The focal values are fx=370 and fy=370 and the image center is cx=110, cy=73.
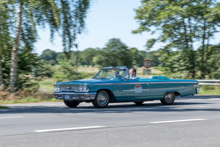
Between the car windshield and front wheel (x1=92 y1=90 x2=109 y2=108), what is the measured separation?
3.13 ft

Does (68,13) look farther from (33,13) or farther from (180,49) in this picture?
(180,49)

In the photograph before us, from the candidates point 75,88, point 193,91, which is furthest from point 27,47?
point 193,91

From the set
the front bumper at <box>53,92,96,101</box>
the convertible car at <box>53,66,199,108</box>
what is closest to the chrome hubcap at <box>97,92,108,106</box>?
the convertible car at <box>53,66,199,108</box>

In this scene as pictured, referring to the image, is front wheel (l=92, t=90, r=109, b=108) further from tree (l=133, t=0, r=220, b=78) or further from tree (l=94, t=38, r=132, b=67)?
tree (l=94, t=38, r=132, b=67)

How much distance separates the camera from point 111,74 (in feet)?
47.0

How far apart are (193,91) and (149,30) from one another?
13.9 metres

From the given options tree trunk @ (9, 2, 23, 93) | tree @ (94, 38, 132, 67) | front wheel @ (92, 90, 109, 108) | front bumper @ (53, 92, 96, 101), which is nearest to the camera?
front bumper @ (53, 92, 96, 101)

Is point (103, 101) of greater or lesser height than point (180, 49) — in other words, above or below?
below

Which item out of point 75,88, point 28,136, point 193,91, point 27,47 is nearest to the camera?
point 28,136

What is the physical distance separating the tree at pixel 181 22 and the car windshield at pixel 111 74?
13.2m

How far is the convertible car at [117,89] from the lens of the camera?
512 inches

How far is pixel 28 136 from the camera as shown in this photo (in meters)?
6.99

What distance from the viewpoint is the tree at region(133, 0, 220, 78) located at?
1053 inches

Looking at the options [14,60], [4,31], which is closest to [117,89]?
[4,31]
